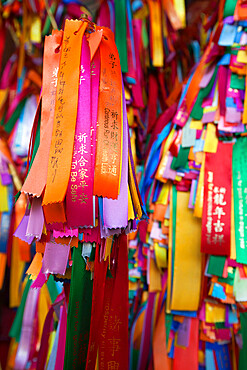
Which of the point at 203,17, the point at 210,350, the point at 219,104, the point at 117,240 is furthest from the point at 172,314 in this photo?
the point at 203,17

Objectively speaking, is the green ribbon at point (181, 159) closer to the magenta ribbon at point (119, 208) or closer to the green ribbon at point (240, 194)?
the green ribbon at point (240, 194)

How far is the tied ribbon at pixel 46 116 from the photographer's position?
0.61m

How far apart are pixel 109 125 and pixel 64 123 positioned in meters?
0.08

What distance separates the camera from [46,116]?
66cm

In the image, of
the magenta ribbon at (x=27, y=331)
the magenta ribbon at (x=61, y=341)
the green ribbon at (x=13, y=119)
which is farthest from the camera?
the green ribbon at (x=13, y=119)

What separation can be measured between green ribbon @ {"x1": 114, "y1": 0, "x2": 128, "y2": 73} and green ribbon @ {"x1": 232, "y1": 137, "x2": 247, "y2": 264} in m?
0.38

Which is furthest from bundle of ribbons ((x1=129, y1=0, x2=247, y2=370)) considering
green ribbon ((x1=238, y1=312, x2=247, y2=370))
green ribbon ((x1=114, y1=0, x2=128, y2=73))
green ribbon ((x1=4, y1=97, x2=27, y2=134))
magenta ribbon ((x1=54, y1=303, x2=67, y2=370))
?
green ribbon ((x1=4, y1=97, x2=27, y2=134))

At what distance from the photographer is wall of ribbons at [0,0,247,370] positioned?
2.01 ft

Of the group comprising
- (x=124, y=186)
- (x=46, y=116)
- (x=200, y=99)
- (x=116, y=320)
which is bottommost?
(x=116, y=320)

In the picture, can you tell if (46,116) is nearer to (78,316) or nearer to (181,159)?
(78,316)

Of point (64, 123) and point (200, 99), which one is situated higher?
point (200, 99)

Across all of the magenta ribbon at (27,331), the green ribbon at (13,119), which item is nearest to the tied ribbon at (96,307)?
the magenta ribbon at (27,331)

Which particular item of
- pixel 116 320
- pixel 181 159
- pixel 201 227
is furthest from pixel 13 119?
pixel 116 320

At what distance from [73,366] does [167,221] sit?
0.52 meters
